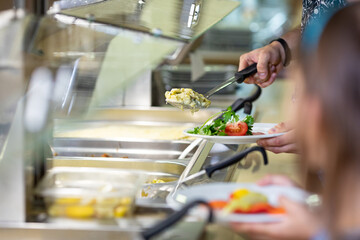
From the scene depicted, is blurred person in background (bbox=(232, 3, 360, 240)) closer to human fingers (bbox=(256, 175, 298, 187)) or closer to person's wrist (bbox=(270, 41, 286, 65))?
human fingers (bbox=(256, 175, 298, 187))

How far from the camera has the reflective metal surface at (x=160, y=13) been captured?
1877 mm

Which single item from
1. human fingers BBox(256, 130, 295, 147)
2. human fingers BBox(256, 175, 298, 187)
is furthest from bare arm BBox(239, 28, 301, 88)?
human fingers BBox(256, 175, 298, 187)

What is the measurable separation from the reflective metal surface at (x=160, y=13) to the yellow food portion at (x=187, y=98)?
40 cm

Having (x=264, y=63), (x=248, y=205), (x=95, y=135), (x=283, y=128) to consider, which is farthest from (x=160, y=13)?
(x=248, y=205)

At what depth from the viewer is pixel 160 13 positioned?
6.98 feet

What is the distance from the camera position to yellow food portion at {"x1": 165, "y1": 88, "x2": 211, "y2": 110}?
5.74 feet

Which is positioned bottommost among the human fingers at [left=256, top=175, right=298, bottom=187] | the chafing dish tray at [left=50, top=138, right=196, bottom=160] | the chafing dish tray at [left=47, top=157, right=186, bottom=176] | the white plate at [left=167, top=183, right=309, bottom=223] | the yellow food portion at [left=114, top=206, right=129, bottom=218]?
the chafing dish tray at [left=50, top=138, right=196, bottom=160]

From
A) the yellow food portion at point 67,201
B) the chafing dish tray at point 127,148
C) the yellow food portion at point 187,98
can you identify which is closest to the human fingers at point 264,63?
the yellow food portion at point 187,98

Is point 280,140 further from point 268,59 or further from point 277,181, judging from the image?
point 277,181

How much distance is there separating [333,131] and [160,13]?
59.9 inches

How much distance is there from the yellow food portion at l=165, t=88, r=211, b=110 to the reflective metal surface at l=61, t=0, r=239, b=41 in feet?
1.30

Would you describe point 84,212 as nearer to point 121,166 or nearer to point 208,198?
point 208,198

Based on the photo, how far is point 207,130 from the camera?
1576 mm

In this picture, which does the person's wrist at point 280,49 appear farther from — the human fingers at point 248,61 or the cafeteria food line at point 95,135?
the cafeteria food line at point 95,135
